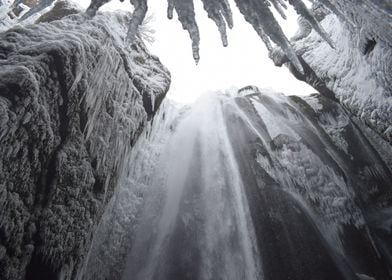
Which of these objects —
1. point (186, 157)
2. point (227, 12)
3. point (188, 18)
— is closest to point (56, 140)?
point (188, 18)

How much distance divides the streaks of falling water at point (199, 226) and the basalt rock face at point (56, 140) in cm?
215

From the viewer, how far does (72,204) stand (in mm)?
Answer: 3330

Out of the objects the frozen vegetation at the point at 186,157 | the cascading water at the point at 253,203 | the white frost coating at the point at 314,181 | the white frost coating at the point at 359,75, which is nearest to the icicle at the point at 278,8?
the frozen vegetation at the point at 186,157

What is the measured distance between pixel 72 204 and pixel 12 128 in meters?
1.37

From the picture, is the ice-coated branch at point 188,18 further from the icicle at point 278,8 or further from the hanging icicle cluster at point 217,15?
the icicle at point 278,8

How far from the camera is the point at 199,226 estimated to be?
624cm

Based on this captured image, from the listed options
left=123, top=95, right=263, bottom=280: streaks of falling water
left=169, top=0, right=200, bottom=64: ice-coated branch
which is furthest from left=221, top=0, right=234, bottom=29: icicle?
left=123, top=95, right=263, bottom=280: streaks of falling water

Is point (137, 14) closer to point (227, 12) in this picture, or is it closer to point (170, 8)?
point (170, 8)

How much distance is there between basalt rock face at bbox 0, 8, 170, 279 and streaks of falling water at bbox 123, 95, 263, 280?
2149 millimetres

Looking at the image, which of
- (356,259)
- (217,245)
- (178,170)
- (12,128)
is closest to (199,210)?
(217,245)

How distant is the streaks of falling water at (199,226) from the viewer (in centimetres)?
546

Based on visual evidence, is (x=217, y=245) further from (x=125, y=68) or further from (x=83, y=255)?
(x=125, y=68)

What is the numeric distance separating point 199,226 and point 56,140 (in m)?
4.06

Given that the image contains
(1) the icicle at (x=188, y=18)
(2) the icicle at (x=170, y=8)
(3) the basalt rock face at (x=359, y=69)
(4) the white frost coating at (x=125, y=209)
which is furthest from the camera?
(3) the basalt rock face at (x=359, y=69)
